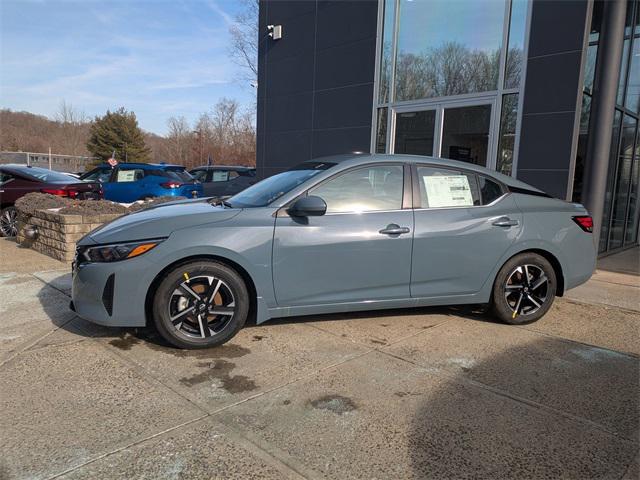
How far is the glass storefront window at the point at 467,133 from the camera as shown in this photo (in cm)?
825

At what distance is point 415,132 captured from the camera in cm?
939

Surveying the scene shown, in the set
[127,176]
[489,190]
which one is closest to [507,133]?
[489,190]

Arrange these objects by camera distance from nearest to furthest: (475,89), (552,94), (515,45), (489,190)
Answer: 1. (489,190)
2. (552,94)
3. (515,45)
4. (475,89)

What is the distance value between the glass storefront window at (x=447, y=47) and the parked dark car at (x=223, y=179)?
5.78m

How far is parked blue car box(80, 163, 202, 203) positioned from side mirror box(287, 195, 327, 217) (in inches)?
343

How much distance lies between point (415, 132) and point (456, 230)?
18.0ft

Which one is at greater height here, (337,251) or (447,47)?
(447,47)

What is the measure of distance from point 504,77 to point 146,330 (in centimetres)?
687

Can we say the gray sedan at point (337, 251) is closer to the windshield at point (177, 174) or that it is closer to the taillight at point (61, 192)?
the taillight at point (61, 192)

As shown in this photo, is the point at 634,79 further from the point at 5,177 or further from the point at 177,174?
the point at 5,177

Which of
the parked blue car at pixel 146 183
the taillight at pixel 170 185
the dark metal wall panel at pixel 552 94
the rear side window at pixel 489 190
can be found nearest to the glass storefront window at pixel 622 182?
the dark metal wall panel at pixel 552 94

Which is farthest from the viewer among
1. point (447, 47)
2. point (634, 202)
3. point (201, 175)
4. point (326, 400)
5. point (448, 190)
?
point (201, 175)

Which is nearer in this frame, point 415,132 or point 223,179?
point 415,132

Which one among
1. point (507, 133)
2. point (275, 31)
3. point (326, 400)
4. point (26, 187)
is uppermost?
point (275, 31)
